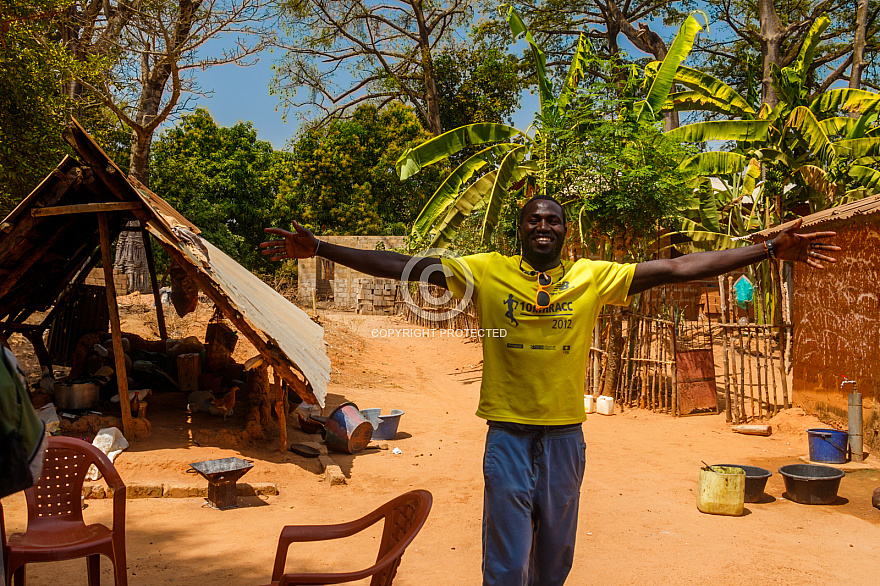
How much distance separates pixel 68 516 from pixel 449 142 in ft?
32.2

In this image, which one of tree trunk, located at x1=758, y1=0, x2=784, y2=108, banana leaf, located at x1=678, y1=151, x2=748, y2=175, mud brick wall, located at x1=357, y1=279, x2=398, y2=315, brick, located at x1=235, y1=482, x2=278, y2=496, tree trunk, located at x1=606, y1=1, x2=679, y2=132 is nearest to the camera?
brick, located at x1=235, y1=482, x2=278, y2=496

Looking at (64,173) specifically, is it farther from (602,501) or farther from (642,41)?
(642,41)

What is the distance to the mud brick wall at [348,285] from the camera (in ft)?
76.3

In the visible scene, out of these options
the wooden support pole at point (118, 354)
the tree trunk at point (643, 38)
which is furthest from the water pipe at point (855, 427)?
the tree trunk at point (643, 38)

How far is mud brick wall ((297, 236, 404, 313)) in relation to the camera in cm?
2325

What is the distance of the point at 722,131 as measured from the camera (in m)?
11.7

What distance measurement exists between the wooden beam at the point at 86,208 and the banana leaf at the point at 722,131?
29.7 feet

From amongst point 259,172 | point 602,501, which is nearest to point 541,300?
point 602,501

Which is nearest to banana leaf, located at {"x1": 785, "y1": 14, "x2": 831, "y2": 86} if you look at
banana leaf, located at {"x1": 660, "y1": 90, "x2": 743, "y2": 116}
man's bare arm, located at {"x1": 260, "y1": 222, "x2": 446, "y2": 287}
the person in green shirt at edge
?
banana leaf, located at {"x1": 660, "y1": 90, "x2": 743, "y2": 116}

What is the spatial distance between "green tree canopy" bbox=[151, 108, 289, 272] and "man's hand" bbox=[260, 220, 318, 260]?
27.3 m

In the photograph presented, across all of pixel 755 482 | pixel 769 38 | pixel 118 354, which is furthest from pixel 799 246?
pixel 769 38

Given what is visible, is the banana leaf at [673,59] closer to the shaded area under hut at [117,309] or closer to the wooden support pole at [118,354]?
the shaded area under hut at [117,309]

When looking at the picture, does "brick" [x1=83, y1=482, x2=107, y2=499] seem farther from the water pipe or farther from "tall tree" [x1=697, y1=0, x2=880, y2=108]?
"tall tree" [x1=697, y1=0, x2=880, y2=108]

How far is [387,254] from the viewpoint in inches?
112
